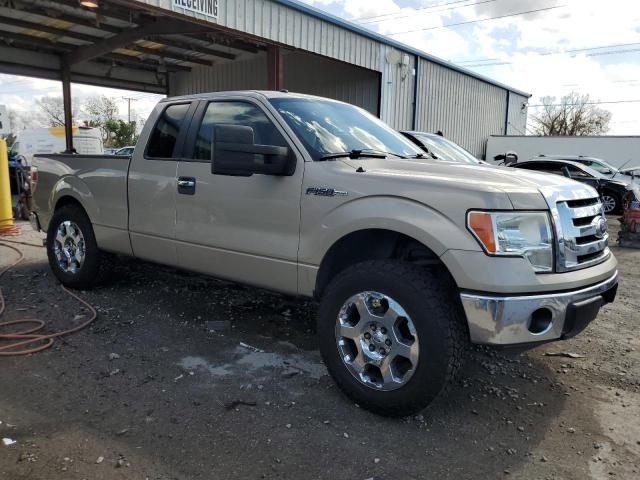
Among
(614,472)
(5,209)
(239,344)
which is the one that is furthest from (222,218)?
(5,209)

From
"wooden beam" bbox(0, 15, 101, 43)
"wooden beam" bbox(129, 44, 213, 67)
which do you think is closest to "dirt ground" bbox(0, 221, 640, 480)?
"wooden beam" bbox(0, 15, 101, 43)

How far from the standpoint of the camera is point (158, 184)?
4520mm

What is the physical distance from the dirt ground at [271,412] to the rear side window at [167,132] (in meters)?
1.53

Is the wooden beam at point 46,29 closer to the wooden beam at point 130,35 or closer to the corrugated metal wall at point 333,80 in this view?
the wooden beam at point 130,35

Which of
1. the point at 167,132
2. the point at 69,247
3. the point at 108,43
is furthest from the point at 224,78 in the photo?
the point at 167,132

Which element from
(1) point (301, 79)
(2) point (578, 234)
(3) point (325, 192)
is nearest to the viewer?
(2) point (578, 234)

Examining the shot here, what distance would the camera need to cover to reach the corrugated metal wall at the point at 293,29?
10375mm

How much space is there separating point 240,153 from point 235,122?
850mm

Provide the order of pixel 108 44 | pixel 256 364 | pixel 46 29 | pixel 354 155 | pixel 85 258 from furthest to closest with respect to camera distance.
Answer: pixel 108 44, pixel 46 29, pixel 85 258, pixel 256 364, pixel 354 155

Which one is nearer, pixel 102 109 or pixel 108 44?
pixel 108 44

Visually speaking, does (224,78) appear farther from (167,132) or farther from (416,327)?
(416,327)

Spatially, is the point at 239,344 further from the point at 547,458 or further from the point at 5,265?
the point at 5,265

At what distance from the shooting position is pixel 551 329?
2.79m

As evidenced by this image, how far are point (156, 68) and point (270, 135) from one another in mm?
16438
